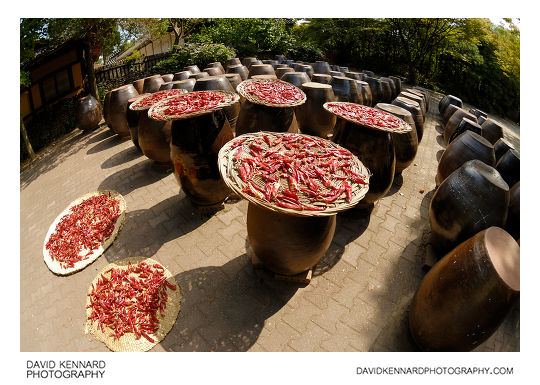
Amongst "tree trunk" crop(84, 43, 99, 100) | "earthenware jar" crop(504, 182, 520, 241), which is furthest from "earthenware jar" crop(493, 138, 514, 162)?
"tree trunk" crop(84, 43, 99, 100)

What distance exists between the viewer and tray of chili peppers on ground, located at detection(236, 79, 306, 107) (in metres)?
4.88

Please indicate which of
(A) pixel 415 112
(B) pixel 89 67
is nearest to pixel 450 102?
(A) pixel 415 112

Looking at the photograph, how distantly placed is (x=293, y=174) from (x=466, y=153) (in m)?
3.62

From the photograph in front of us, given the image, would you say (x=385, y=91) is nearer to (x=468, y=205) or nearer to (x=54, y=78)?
(x=468, y=205)

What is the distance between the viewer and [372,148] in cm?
418

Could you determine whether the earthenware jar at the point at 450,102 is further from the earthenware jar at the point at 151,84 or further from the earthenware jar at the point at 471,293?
the earthenware jar at the point at 151,84

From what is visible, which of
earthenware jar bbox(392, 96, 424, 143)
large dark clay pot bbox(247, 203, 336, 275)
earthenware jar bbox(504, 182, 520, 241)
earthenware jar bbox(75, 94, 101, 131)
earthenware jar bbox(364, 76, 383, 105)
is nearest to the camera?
large dark clay pot bbox(247, 203, 336, 275)

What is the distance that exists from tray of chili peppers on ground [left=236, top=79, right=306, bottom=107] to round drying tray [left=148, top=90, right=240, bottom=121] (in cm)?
53

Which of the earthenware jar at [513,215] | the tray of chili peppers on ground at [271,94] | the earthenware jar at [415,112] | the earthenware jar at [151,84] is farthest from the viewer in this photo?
the earthenware jar at [151,84]

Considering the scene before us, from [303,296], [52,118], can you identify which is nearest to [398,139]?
[303,296]

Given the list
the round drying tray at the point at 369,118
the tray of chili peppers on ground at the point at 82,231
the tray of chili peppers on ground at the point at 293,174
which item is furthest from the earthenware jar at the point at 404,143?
the tray of chili peppers on ground at the point at 82,231

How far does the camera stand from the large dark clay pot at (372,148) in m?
4.16

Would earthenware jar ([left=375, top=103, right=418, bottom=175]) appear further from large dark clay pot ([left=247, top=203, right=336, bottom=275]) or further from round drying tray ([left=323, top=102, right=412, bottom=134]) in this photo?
large dark clay pot ([left=247, top=203, right=336, bottom=275])

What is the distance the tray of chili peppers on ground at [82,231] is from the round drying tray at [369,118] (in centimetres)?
406
